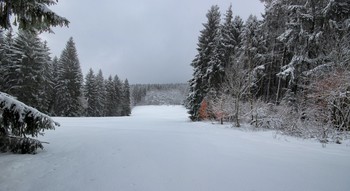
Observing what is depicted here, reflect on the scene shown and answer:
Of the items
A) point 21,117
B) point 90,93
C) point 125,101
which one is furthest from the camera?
point 125,101

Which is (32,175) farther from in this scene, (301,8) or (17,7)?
(301,8)

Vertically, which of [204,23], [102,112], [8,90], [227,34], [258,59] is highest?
[204,23]

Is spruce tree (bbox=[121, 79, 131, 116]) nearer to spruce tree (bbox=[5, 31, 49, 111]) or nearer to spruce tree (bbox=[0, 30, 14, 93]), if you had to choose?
spruce tree (bbox=[5, 31, 49, 111])

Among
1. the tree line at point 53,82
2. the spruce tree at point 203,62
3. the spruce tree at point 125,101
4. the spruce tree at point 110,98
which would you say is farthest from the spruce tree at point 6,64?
the spruce tree at point 125,101

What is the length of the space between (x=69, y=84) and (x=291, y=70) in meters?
26.9

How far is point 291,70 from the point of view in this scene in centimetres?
1389

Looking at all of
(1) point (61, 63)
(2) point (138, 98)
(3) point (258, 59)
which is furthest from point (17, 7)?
(2) point (138, 98)

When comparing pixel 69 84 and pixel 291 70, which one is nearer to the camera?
pixel 291 70

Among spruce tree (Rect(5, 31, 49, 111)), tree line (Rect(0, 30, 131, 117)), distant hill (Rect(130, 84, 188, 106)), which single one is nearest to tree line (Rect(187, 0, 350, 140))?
tree line (Rect(0, 30, 131, 117))

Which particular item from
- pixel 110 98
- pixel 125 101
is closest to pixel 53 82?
pixel 110 98

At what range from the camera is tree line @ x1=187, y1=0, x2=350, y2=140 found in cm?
928

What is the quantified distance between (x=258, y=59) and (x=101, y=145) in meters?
18.8

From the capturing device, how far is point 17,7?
4055mm

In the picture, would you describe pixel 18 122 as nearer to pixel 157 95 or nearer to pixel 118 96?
pixel 118 96
